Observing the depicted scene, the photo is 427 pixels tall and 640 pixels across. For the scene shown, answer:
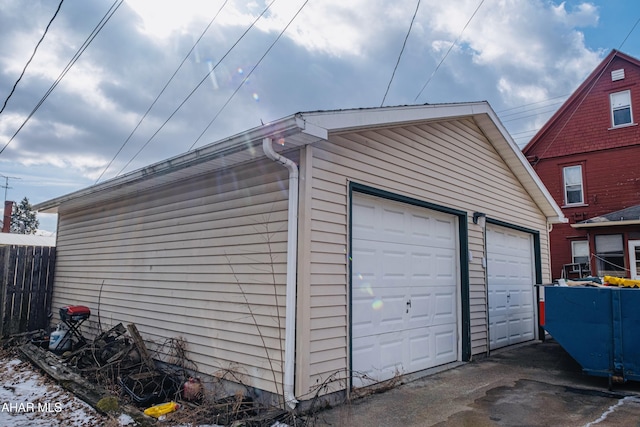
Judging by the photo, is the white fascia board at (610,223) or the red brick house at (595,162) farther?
the red brick house at (595,162)

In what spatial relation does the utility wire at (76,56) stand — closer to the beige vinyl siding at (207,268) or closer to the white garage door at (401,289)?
the beige vinyl siding at (207,268)

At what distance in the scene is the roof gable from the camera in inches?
564

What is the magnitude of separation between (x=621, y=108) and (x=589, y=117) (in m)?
0.97

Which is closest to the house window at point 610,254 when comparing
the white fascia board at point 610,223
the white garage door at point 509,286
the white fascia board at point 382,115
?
the white fascia board at point 610,223

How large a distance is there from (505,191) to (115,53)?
8.51 meters

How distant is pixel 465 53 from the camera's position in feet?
27.8

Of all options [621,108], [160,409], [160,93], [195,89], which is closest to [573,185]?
[621,108]

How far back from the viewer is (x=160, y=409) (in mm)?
4215

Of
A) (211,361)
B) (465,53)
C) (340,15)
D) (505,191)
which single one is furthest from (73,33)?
(505,191)

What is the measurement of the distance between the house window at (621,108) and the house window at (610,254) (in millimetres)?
4373

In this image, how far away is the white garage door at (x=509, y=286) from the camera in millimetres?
7719

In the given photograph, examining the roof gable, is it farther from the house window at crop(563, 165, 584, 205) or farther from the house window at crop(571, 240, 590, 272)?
the house window at crop(571, 240, 590, 272)

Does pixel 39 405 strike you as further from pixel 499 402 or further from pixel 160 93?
pixel 160 93

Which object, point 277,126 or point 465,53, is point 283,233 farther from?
point 465,53
